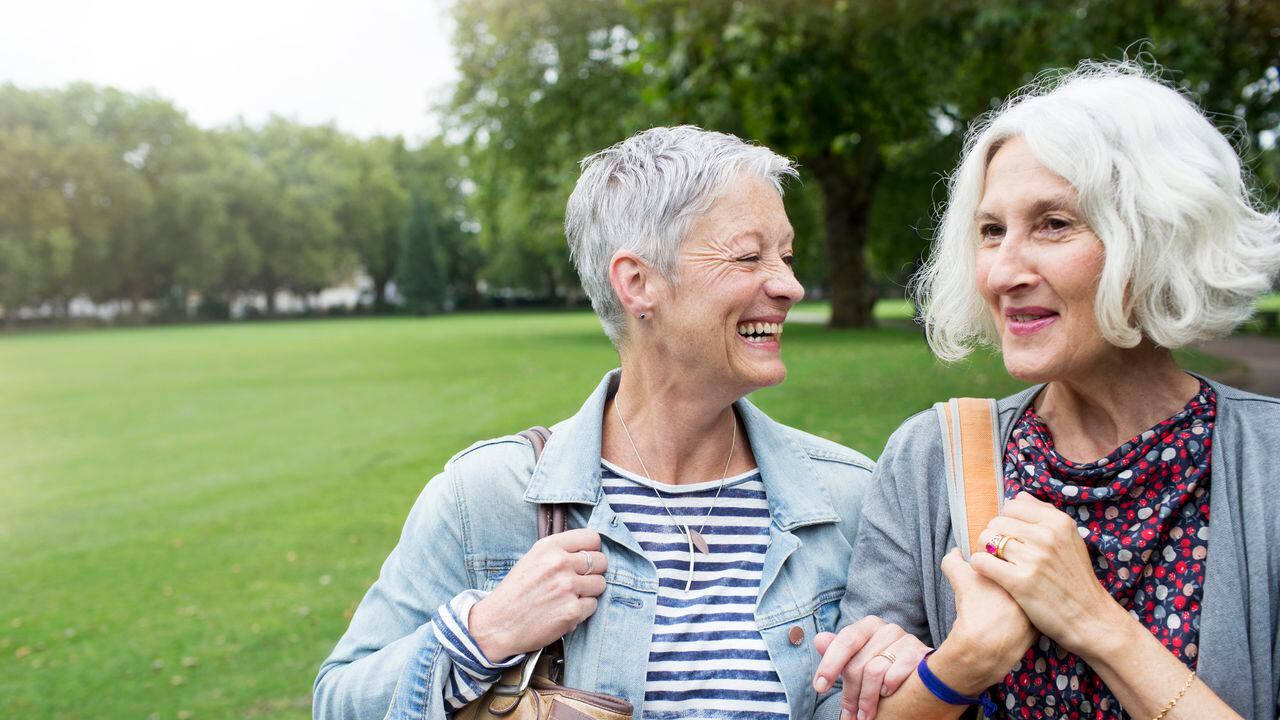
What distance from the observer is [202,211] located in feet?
217

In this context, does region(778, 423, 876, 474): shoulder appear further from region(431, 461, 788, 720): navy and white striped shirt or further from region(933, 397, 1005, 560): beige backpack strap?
region(933, 397, 1005, 560): beige backpack strap

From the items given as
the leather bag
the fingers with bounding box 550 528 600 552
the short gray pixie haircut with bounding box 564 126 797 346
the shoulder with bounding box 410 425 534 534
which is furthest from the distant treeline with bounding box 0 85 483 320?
the leather bag

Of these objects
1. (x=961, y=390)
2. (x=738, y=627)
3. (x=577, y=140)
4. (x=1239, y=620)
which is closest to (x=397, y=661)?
(x=738, y=627)

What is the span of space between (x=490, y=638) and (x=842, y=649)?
2.49 ft

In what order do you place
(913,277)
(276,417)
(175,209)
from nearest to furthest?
1. (913,277)
2. (276,417)
3. (175,209)

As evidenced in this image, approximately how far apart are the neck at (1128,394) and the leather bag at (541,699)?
1104 millimetres

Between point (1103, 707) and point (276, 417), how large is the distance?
16804 millimetres

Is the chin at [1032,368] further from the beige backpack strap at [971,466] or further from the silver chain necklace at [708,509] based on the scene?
the silver chain necklace at [708,509]

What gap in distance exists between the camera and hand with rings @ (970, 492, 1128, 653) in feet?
5.94

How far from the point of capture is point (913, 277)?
8.71ft

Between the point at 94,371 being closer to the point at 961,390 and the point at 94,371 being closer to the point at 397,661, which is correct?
the point at 961,390

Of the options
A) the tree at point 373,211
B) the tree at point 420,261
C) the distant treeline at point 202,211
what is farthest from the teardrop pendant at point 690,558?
the tree at point 373,211

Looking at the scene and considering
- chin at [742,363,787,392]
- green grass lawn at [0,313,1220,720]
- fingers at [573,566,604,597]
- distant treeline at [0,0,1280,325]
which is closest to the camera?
fingers at [573,566,604,597]

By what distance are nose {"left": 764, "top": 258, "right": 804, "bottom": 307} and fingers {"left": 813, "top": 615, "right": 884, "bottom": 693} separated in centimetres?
80
